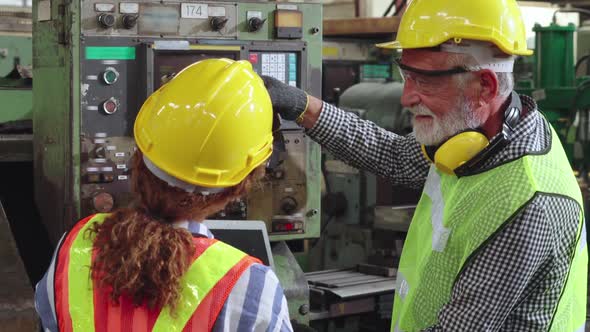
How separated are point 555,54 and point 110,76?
2.32 metres

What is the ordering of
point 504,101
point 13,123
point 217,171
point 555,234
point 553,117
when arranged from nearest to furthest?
point 217,171, point 555,234, point 504,101, point 13,123, point 553,117

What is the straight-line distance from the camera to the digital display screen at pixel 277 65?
256cm

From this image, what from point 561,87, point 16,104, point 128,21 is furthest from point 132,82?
point 561,87

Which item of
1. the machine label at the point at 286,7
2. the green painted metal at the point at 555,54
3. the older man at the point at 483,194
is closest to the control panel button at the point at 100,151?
the machine label at the point at 286,7

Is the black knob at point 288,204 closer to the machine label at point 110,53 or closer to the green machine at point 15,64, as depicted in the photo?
→ the machine label at point 110,53

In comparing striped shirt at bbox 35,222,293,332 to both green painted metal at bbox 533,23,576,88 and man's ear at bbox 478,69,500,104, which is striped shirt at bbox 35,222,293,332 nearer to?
man's ear at bbox 478,69,500,104

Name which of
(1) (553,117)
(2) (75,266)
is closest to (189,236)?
(2) (75,266)

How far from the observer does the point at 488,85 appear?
67.1 inches

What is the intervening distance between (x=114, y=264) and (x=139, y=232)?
0.05 meters

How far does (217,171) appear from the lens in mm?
1354

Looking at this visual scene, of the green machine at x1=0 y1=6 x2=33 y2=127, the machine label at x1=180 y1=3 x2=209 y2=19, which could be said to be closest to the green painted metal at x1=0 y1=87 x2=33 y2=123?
the green machine at x1=0 y1=6 x2=33 y2=127

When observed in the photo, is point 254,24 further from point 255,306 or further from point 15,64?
point 15,64

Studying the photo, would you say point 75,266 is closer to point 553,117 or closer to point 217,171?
point 217,171

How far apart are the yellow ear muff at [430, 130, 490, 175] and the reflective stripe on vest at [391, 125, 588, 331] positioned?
38mm
